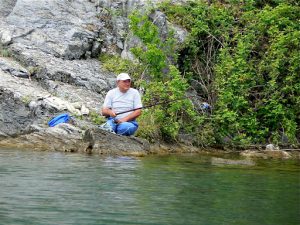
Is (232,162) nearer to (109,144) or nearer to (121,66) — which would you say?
(109,144)

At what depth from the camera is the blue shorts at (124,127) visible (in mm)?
14523

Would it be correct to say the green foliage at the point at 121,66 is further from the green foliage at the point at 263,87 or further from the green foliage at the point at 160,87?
the green foliage at the point at 263,87

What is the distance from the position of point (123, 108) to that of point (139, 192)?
6263 mm

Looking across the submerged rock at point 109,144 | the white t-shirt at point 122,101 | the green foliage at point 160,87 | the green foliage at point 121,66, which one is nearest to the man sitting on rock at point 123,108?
the white t-shirt at point 122,101

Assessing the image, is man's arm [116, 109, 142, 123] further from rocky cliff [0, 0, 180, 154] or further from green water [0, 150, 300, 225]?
green water [0, 150, 300, 225]

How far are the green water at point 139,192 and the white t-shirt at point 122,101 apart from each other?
2.05m

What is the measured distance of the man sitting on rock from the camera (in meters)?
14.6

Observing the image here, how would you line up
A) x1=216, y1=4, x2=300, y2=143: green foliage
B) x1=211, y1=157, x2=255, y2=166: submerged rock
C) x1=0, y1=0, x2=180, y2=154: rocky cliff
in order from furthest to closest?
x1=216, y1=4, x2=300, y2=143: green foliage, x1=0, y1=0, x2=180, y2=154: rocky cliff, x1=211, y1=157, x2=255, y2=166: submerged rock

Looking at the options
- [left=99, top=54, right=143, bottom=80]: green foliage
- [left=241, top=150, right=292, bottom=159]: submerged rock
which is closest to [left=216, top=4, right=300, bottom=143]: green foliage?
A: [left=241, top=150, right=292, bottom=159]: submerged rock

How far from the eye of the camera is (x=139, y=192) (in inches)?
340

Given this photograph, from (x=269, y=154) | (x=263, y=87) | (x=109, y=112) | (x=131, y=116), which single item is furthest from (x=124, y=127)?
(x=263, y=87)

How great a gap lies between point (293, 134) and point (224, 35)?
11.2ft

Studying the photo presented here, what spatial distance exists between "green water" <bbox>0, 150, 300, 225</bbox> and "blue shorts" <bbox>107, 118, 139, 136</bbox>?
1671 mm

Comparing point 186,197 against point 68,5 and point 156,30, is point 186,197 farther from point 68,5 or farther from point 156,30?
point 68,5
